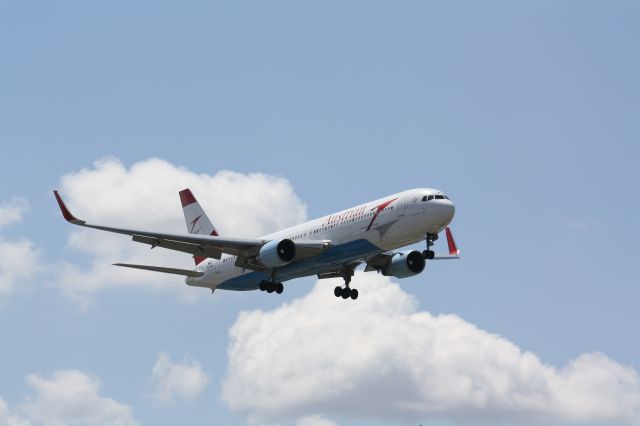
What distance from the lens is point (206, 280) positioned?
74188mm

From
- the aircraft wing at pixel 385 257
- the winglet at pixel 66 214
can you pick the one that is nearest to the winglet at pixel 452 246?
the aircraft wing at pixel 385 257

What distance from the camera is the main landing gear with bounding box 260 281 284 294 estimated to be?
68.6 meters

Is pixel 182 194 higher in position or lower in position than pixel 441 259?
higher

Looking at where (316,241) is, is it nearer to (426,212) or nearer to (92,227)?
(426,212)

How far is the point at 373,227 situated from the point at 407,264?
8701 millimetres

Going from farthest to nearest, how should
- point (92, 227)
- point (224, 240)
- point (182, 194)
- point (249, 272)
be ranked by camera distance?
1. point (182, 194)
2. point (249, 272)
3. point (224, 240)
4. point (92, 227)

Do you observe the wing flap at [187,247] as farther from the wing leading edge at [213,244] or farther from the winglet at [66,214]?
the winglet at [66,214]

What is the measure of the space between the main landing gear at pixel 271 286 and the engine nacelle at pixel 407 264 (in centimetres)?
797

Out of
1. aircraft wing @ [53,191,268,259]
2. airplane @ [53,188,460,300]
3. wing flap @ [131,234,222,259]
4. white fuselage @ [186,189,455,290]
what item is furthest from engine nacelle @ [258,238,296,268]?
wing flap @ [131,234,222,259]

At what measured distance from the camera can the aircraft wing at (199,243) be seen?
64188 millimetres

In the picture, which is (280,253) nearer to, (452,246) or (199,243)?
(199,243)

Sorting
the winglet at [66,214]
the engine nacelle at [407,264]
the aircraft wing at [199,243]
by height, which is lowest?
the winglet at [66,214]

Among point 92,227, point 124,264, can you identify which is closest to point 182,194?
point 124,264

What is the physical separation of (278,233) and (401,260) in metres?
8.26
